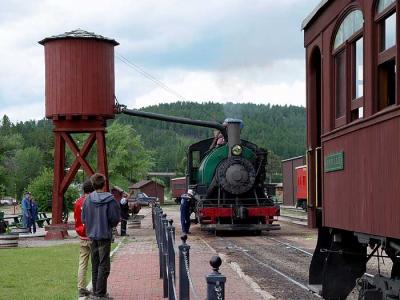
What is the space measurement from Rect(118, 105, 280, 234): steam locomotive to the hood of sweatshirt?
49.4ft

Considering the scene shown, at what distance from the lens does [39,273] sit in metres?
14.2

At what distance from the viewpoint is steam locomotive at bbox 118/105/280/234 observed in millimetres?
25016

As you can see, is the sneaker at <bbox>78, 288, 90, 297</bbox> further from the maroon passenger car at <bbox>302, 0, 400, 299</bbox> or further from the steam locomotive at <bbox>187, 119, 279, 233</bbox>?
the steam locomotive at <bbox>187, 119, 279, 233</bbox>

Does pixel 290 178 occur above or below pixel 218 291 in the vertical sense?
above

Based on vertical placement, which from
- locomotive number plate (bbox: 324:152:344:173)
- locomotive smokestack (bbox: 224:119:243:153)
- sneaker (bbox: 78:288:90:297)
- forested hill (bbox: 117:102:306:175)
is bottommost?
sneaker (bbox: 78:288:90:297)

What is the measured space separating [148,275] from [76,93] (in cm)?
1255

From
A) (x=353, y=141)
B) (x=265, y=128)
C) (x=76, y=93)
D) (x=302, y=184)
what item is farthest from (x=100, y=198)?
(x=265, y=128)

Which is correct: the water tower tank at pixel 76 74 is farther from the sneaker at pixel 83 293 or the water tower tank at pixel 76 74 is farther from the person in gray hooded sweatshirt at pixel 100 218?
the person in gray hooded sweatshirt at pixel 100 218

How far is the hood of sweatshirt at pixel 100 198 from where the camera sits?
9.73 m

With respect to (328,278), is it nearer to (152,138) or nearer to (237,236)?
(237,236)

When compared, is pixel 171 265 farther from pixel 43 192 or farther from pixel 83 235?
pixel 43 192

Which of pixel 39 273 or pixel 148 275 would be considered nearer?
pixel 148 275

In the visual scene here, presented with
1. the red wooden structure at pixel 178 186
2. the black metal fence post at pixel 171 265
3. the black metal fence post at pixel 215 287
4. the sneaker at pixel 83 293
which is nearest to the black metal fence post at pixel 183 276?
the black metal fence post at pixel 171 265

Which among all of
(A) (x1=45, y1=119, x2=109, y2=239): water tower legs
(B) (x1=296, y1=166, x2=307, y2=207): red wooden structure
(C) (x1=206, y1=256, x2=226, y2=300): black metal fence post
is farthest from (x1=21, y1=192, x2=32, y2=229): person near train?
(C) (x1=206, y1=256, x2=226, y2=300): black metal fence post
